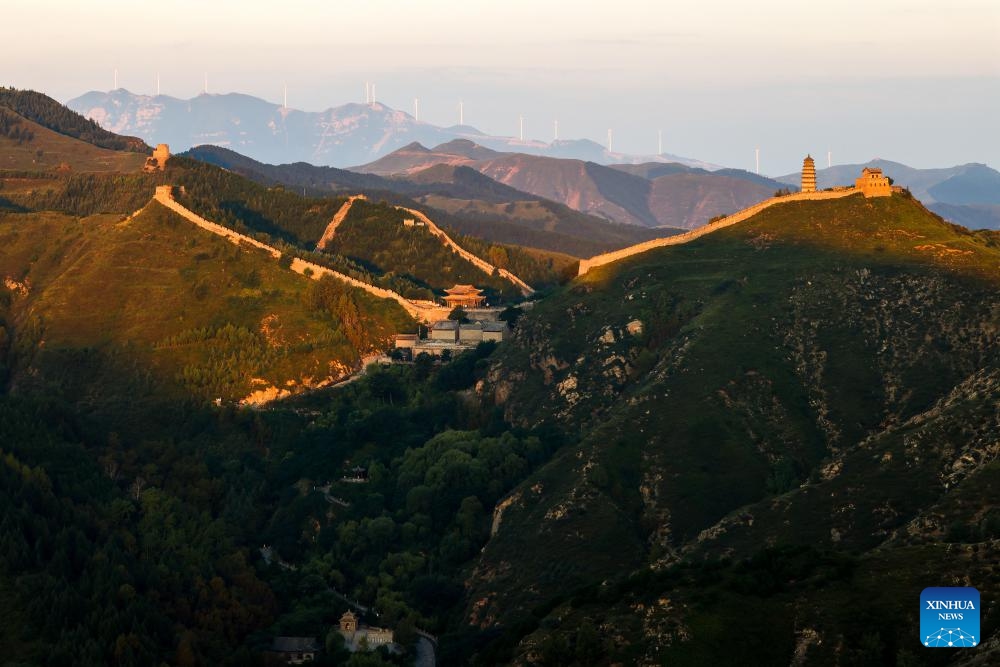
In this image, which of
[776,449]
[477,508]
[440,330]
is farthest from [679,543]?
[440,330]

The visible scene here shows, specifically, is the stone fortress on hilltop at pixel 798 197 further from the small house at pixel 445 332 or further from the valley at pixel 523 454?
the small house at pixel 445 332

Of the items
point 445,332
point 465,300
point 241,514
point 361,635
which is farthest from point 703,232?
point 361,635

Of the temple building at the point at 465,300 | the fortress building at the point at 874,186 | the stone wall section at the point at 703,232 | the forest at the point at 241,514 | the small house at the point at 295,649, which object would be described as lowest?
the small house at the point at 295,649

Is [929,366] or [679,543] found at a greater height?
[929,366]

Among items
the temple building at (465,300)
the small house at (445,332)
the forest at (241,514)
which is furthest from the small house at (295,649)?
the temple building at (465,300)

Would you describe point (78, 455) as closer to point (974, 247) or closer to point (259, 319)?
point (259, 319)

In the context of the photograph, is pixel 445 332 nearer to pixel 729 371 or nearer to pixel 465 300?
pixel 465 300

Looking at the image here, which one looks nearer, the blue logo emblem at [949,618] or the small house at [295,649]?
the blue logo emblem at [949,618]
